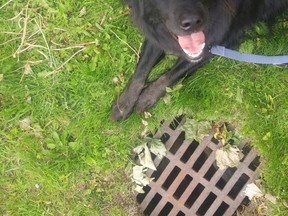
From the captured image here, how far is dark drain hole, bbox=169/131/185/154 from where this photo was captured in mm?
3078

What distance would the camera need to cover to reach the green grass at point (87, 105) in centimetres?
299

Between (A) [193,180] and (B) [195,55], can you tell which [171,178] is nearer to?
(A) [193,180]

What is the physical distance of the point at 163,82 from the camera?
286 centimetres

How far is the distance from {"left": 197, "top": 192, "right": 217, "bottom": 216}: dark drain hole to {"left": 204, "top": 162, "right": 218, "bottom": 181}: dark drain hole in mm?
129

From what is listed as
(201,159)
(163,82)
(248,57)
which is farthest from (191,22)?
(201,159)

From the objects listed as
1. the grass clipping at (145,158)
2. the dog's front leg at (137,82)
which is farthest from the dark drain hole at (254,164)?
the dog's front leg at (137,82)

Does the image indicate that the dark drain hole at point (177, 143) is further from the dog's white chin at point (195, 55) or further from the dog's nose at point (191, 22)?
the dog's nose at point (191, 22)

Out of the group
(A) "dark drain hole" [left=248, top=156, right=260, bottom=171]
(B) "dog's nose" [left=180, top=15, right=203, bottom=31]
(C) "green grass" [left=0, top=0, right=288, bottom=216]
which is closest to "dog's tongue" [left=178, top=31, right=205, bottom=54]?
(B) "dog's nose" [left=180, top=15, right=203, bottom=31]

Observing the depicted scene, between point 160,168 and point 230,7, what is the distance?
1310 millimetres

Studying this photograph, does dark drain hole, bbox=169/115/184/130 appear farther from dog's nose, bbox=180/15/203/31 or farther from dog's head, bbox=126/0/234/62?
dog's nose, bbox=180/15/203/31

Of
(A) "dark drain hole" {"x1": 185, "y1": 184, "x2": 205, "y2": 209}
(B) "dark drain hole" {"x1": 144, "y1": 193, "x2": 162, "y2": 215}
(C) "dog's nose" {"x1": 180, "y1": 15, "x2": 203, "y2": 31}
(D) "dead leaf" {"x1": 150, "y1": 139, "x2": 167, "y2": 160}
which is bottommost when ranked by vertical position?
(B) "dark drain hole" {"x1": 144, "y1": 193, "x2": 162, "y2": 215}

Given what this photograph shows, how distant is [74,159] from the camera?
10.0 ft

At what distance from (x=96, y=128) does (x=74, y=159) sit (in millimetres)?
271

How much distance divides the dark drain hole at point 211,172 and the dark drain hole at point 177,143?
0.91 feet
